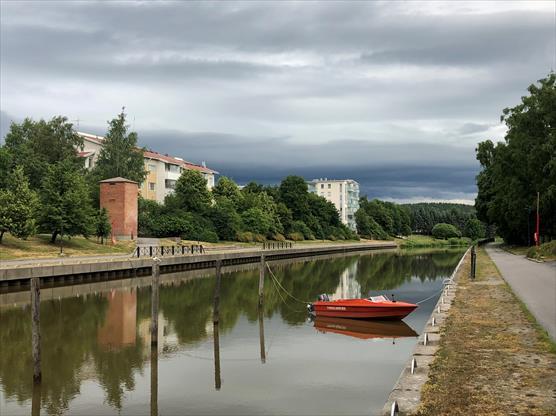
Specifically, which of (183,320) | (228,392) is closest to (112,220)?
(183,320)

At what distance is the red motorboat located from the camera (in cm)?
2625

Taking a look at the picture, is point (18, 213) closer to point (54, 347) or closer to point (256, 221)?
point (54, 347)

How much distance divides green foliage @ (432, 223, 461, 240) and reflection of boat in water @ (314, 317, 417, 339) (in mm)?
162486

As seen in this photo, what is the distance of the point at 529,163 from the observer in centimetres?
5544

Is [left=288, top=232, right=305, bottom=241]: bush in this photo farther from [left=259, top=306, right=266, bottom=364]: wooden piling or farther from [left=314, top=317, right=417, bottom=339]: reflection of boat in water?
[left=314, top=317, right=417, bottom=339]: reflection of boat in water

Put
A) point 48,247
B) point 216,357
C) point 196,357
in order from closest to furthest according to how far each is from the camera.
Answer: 1. point 196,357
2. point 216,357
3. point 48,247

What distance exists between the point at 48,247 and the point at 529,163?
149 feet

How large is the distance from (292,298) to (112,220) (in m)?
32.2

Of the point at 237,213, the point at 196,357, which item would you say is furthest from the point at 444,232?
the point at 196,357

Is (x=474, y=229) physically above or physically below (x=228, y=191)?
below

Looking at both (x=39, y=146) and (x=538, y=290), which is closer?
(x=538, y=290)

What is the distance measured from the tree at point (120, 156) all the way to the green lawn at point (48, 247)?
15.9m

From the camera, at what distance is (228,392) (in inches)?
609

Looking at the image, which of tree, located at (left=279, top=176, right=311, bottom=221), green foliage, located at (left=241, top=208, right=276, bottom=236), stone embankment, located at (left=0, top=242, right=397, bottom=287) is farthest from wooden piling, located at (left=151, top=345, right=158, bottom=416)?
tree, located at (left=279, top=176, right=311, bottom=221)
